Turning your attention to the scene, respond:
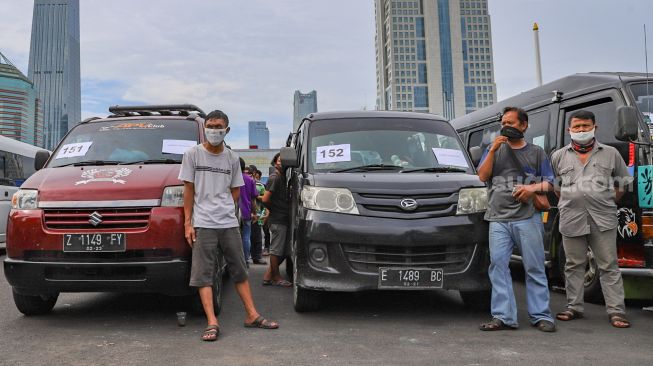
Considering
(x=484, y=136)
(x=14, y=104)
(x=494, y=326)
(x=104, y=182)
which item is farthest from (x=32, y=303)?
(x=14, y=104)

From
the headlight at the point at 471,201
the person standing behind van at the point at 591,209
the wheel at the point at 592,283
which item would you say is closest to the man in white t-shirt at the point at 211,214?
the headlight at the point at 471,201

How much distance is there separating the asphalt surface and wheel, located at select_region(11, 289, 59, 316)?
0.12 metres

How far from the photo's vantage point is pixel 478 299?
5.14 metres

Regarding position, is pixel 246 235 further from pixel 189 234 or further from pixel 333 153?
pixel 189 234

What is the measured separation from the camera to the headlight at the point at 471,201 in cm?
469

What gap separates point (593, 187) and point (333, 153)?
7.78 ft

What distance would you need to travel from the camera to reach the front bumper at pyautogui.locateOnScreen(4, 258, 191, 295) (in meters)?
4.31

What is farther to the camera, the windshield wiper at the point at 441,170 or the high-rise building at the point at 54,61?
the high-rise building at the point at 54,61

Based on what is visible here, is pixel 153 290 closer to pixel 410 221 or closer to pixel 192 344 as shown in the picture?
Result: pixel 192 344

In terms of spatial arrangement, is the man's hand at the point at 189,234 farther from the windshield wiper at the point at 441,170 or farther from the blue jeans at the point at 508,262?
the blue jeans at the point at 508,262

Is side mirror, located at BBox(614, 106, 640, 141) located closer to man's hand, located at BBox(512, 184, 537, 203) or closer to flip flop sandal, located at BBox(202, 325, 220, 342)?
man's hand, located at BBox(512, 184, 537, 203)

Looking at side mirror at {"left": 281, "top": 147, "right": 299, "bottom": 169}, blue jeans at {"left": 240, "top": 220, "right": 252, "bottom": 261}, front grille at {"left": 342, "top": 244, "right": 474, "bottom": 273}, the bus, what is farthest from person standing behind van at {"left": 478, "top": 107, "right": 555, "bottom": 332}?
the bus

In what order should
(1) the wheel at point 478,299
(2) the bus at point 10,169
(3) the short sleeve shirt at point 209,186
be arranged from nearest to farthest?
(3) the short sleeve shirt at point 209,186, (1) the wheel at point 478,299, (2) the bus at point 10,169

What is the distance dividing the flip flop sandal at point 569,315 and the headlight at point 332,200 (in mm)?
2106
